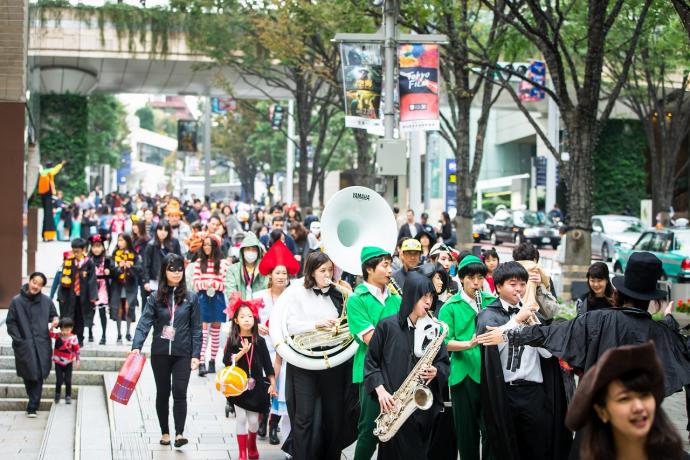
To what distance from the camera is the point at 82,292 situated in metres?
14.7

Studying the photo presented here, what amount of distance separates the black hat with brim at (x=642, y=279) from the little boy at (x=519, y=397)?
1.05 m

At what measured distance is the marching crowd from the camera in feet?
12.8

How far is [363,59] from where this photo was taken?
16.1 metres

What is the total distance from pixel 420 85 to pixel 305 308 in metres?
8.00

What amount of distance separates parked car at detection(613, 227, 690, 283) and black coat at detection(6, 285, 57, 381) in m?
14.8

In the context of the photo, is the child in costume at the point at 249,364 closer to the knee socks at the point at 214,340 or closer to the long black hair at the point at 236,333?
the long black hair at the point at 236,333

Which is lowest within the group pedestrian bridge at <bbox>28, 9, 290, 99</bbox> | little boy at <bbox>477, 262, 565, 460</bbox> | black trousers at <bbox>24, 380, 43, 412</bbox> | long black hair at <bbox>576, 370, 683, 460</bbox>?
black trousers at <bbox>24, 380, 43, 412</bbox>

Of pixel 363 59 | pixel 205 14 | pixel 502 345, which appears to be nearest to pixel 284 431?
pixel 502 345

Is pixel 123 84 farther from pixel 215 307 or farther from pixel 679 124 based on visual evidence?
pixel 215 307

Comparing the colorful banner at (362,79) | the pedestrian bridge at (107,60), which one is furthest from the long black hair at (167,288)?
the pedestrian bridge at (107,60)

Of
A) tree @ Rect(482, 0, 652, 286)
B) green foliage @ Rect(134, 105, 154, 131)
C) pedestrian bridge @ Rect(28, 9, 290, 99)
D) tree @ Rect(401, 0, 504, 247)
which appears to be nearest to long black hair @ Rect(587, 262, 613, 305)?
tree @ Rect(482, 0, 652, 286)

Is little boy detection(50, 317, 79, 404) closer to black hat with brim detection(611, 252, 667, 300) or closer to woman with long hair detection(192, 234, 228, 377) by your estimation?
woman with long hair detection(192, 234, 228, 377)

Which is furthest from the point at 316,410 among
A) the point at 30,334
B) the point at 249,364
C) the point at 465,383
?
the point at 30,334

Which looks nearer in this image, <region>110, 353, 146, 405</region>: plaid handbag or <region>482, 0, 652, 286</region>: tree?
<region>110, 353, 146, 405</region>: plaid handbag
